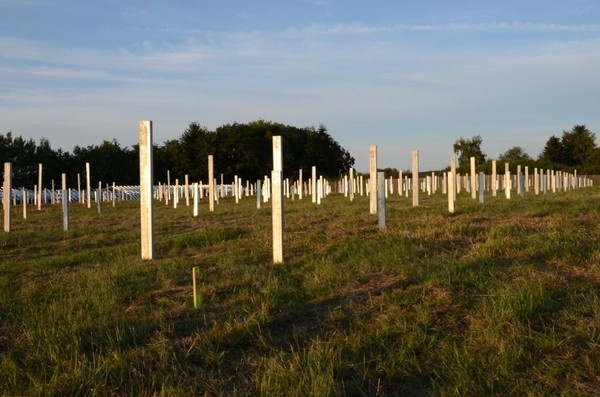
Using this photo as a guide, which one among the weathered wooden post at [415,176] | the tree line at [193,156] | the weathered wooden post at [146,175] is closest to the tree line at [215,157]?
the tree line at [193,156]

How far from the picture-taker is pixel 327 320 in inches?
231

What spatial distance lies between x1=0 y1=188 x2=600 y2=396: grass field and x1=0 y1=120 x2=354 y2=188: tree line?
195 ft

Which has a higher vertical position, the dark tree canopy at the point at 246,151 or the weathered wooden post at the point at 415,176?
the dark tree canopy at the point at 246,151

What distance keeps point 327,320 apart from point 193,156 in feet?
227

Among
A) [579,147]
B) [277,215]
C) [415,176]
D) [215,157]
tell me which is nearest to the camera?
[277,215]

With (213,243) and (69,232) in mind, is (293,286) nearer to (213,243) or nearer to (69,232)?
(213,243)

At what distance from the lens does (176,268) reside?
859 cm

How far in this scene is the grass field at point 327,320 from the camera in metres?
4.63

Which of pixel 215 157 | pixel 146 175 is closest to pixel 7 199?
pixel 146 175

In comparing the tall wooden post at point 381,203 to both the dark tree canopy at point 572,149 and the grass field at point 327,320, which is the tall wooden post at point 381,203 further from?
the dark tree canopy at point 572,149

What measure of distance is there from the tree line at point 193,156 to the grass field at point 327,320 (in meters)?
59.4

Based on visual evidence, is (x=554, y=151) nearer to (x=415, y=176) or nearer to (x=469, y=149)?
(x=469, y=149)

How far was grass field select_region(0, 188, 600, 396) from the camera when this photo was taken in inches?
182

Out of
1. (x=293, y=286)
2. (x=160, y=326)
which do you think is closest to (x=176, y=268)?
(x=293, y=286)
